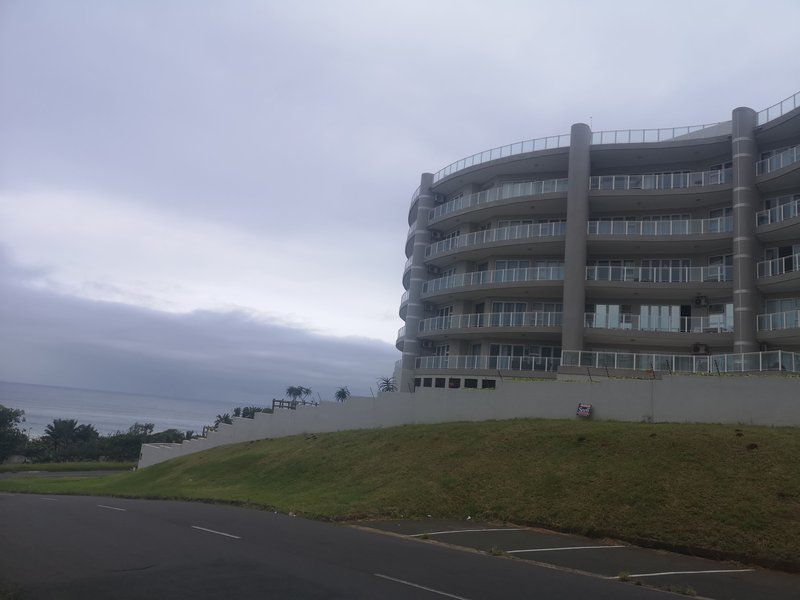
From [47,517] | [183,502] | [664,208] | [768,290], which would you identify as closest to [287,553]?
[47,517]

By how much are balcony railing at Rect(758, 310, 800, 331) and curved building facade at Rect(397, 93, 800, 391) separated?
72 mm

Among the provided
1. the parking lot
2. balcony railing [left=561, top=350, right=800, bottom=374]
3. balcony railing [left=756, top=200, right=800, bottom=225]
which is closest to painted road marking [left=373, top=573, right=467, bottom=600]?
the parking lot

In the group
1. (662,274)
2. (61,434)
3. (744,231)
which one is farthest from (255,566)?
(61,434)

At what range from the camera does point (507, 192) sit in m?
42.4

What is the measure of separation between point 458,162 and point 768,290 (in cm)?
2172

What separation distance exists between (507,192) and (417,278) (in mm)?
9834

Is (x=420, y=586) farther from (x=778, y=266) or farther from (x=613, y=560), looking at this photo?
(x=778, y=266)

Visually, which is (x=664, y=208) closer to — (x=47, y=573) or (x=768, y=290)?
(x=768, y=290)

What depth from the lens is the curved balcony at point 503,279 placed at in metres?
40.0

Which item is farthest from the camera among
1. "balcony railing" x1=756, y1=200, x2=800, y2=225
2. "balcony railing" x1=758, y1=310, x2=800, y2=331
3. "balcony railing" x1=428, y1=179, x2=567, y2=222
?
"balcony railing" x1=428, y1=179, x2=567, y2=222

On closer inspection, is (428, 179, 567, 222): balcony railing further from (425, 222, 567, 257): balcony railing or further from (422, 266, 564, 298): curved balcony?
(422, 266, 564, 298): curved balcony

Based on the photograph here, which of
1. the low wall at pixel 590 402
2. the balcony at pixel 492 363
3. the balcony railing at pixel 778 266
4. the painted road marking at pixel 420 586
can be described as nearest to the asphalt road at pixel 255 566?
the painted road marking at pixel 420 586

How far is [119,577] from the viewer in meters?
10.0

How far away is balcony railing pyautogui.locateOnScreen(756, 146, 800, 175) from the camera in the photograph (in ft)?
111
